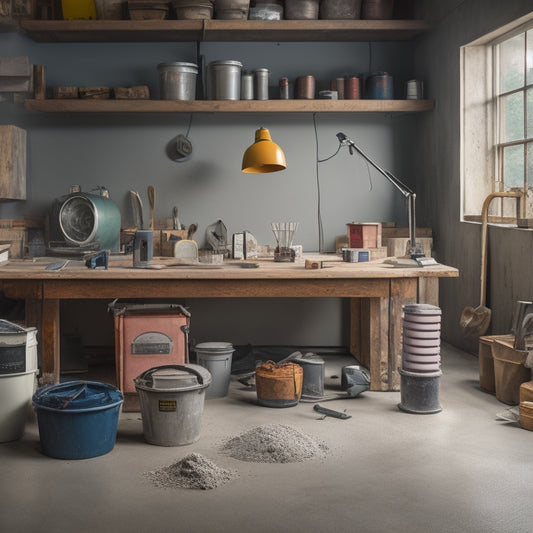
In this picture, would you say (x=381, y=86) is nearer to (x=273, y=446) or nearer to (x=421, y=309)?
(x=421, y=309)

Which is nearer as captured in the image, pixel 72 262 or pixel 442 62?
pixel 72 262

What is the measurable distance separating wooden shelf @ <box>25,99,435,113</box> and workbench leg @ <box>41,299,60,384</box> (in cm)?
212

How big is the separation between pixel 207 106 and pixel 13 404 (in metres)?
3.15

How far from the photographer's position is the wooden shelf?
248 inches

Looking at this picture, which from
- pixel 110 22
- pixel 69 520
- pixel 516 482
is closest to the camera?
pixel 69 520

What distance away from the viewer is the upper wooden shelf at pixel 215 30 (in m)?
6.25

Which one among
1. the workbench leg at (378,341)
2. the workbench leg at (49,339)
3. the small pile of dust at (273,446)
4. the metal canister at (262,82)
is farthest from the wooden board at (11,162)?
the small pile of dust at (273,446)

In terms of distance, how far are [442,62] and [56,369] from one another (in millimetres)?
3925

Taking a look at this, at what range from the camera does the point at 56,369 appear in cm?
491

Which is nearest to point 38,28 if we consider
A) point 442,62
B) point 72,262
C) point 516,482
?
point 72,262

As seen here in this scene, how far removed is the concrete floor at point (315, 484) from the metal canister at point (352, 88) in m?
3.02

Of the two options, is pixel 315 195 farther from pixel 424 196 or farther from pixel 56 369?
pixel 56 369

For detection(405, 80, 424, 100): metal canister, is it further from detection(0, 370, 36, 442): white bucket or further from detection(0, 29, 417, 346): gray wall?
detection(0, 370, 36, 442): white bucket

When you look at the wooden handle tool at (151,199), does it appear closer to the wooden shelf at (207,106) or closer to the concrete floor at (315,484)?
the wooden shelf at (207,106)
